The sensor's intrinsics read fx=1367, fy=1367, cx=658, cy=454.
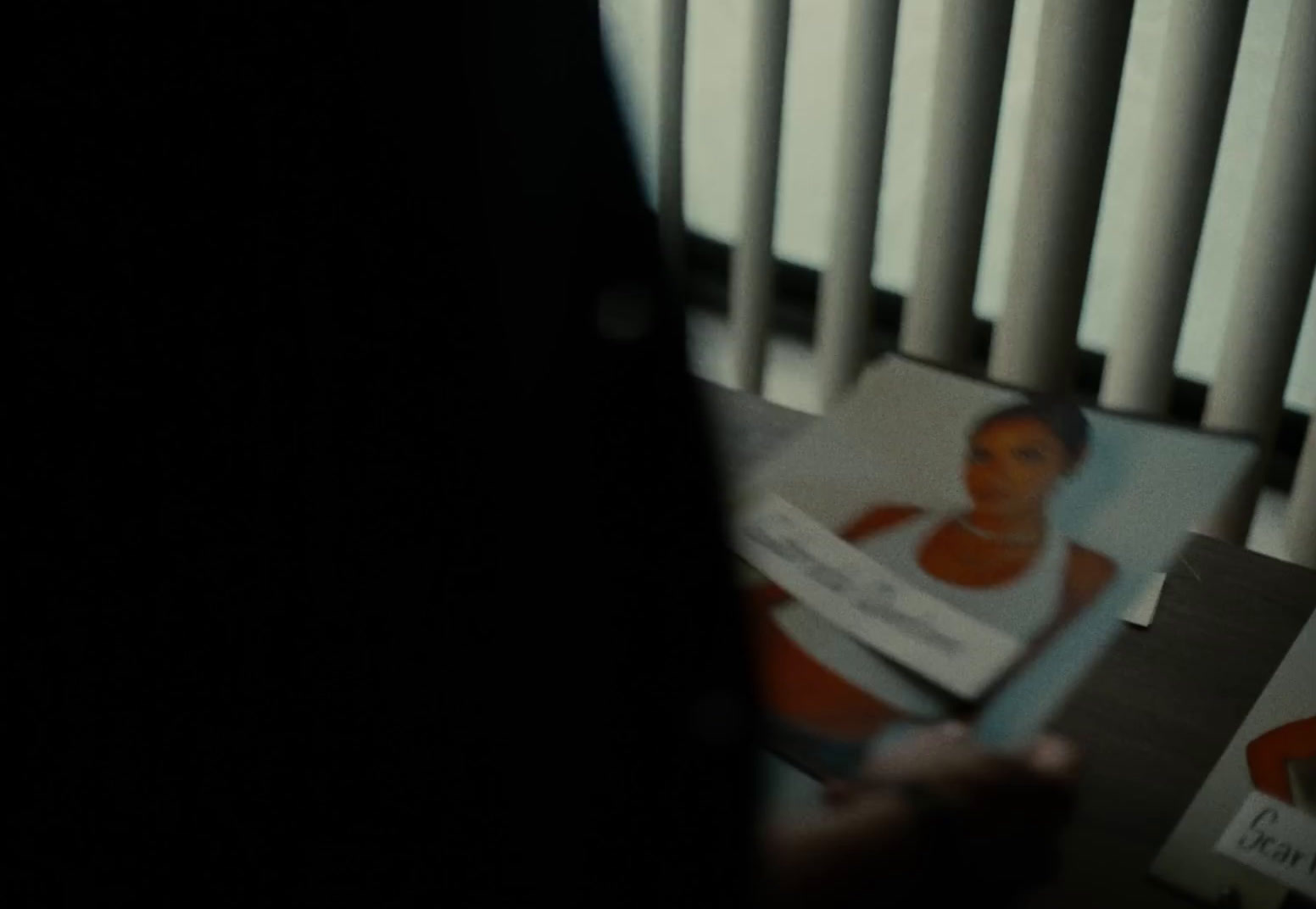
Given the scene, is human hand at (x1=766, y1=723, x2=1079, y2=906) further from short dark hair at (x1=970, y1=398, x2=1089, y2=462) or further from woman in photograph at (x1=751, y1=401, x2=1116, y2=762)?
short dark hair at (x1=970, y1=398, x2=1089, y2=462)

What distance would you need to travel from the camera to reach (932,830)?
48cm

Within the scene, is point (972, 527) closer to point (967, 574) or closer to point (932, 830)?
point (967, 574)

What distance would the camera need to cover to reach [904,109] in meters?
1.43

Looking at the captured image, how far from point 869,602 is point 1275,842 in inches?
7.4

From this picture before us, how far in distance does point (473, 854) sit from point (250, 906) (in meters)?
0.06

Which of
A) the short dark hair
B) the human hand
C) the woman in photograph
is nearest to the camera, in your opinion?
the human hand

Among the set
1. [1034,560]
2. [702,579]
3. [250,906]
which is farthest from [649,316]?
[1034,560]

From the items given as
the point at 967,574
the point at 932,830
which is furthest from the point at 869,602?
the point at 932,830

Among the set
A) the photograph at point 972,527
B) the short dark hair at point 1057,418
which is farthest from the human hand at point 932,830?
the short dark hair at point 1057,418

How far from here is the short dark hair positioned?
0.67 metres

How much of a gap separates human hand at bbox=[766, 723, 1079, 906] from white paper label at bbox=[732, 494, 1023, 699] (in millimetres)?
41

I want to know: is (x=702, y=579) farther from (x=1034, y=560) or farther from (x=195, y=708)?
(x=1034, y=560)

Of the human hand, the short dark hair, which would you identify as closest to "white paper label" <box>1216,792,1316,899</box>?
the human hand

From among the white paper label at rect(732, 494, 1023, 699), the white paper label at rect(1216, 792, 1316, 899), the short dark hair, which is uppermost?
the short dark hair
